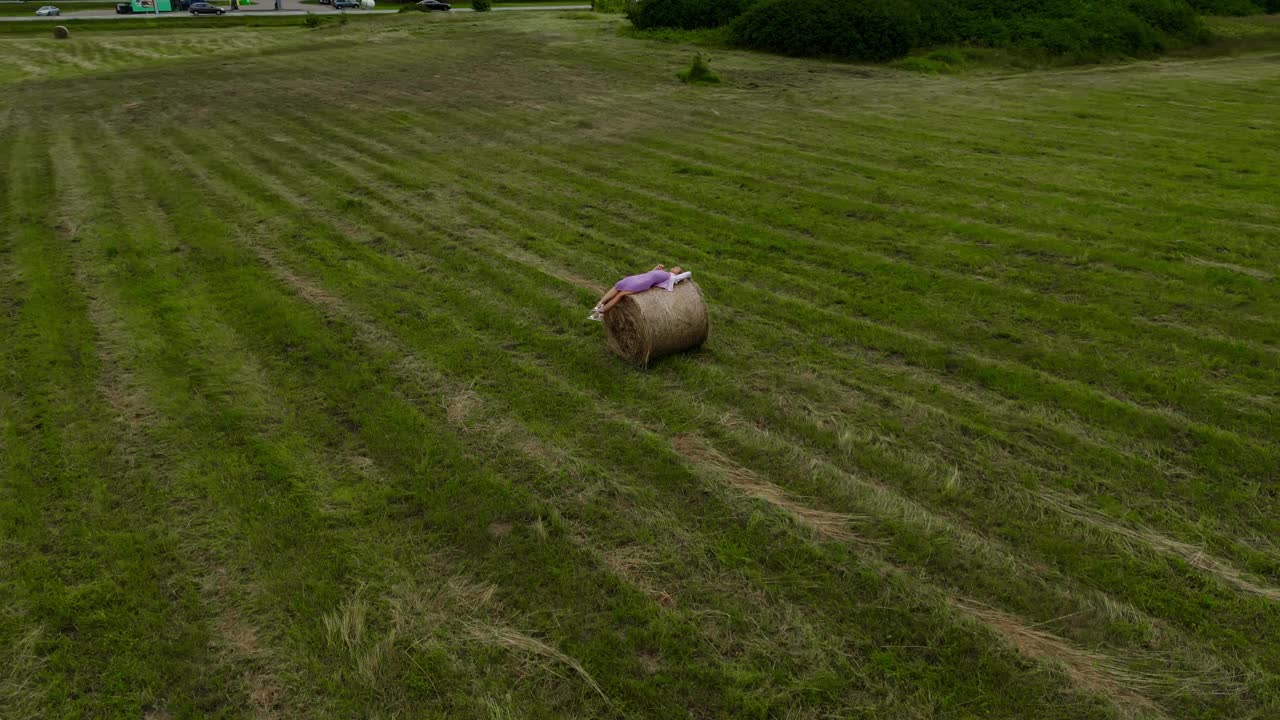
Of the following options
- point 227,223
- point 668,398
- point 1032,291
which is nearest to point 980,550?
point 668,398

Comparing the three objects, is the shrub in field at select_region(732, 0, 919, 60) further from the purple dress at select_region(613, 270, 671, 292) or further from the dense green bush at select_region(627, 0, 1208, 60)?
the purple dress at select_region(613, 270, 671, 292)

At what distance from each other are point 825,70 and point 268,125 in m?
19.2

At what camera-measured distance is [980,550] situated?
6.23m

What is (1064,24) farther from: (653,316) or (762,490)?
(762,490)

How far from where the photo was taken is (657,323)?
8.84m

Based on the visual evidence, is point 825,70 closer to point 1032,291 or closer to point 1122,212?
point 1122,212

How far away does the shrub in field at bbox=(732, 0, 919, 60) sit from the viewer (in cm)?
2983

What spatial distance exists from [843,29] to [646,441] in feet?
90.3

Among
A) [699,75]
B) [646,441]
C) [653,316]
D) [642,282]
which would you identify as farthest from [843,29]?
[646,441]

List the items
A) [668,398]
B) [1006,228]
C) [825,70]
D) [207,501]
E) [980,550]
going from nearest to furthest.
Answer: [980,550] < [207,501] < [668,398] < [1006,228] < [825,70]

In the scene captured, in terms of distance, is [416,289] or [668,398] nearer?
[668,398]

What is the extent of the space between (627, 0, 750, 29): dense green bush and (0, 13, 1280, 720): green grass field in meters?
22.5

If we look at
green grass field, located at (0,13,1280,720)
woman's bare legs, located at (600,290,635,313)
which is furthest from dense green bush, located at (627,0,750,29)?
woman's bare legs, located at (600,290,635,313)

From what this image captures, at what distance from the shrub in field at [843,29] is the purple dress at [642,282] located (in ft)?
81.7
